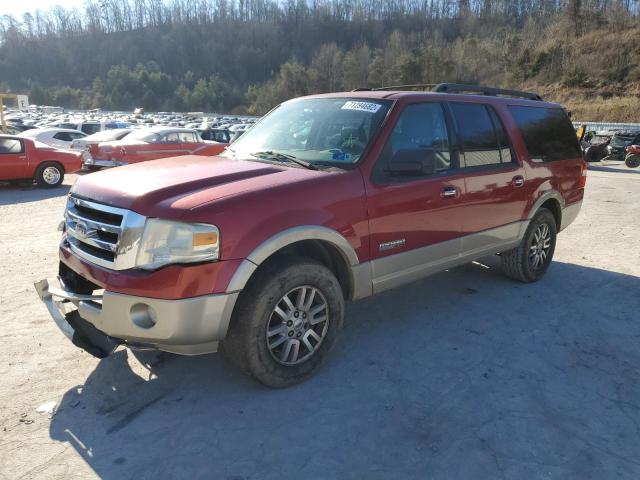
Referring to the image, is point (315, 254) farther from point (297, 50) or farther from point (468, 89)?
point (297, 50)

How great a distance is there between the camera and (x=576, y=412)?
126 inches

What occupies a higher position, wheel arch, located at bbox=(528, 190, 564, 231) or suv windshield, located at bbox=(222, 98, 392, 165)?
suv windshield, located at bbox=(222, 98, 392, 165)

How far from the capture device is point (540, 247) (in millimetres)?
5680

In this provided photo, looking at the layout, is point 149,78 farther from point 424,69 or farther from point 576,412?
point 576,412

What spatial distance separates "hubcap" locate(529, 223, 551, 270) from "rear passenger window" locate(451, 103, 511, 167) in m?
1.12

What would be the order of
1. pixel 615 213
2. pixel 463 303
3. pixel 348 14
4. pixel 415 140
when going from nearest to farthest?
pixel 415 140, pixel 463 303, pixel 615 213, pixel 348 14

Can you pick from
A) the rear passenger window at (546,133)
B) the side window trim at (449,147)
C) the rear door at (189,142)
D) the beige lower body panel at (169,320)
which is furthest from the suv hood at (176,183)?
the rear door at (189,142)

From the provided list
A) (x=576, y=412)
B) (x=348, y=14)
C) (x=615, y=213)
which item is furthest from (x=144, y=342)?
(x=348, y=14)

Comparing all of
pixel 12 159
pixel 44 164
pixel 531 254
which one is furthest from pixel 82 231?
pixel 44 164

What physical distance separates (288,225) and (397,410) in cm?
135

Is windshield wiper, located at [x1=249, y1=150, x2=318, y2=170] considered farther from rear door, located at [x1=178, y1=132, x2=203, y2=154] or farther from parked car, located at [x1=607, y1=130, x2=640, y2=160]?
parked car, located at [x1=607, y1=130, x2=640, y2=160]

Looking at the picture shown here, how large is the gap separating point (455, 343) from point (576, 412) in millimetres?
1086

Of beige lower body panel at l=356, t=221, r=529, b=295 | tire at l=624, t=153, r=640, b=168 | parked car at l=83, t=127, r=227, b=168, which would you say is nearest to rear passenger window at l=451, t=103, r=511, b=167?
beige lower body panel at l=356, t=221, r=529, b=295

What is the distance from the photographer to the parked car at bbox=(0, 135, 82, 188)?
11.8 m
